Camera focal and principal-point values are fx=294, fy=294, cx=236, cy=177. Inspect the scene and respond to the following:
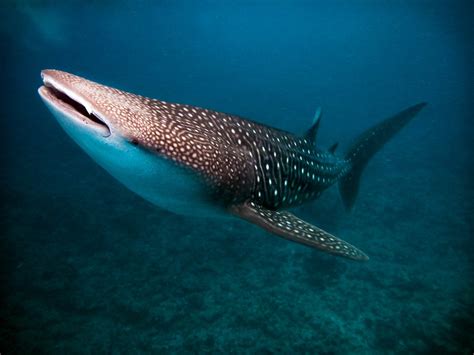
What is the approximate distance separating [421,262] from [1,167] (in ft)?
55.2

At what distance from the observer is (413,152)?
785 inches

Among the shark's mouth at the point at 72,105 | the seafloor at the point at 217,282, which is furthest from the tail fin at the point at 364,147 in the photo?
the shark's mouth at the point at 72,105

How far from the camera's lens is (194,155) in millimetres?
2680

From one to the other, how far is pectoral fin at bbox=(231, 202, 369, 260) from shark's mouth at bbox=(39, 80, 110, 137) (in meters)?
1.66

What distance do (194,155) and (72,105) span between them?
3.39ft

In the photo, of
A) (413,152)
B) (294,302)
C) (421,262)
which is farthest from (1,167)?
(413,152)

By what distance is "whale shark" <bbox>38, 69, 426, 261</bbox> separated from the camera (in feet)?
7.02

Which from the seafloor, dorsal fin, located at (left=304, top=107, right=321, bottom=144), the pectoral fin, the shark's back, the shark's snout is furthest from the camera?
the seafloor

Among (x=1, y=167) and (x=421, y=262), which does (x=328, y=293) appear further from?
(x=1, y=167)

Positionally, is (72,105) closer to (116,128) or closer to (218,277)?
(116,128)

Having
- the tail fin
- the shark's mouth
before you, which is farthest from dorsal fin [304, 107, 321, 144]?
the shark's mouth

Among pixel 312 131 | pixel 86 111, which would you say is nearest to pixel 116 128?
pixel 86 111

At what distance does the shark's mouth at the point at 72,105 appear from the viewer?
206 cm

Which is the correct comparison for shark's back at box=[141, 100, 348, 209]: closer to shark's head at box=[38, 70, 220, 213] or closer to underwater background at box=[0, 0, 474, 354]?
shark's head at box=[38, 70, 220, 213]
